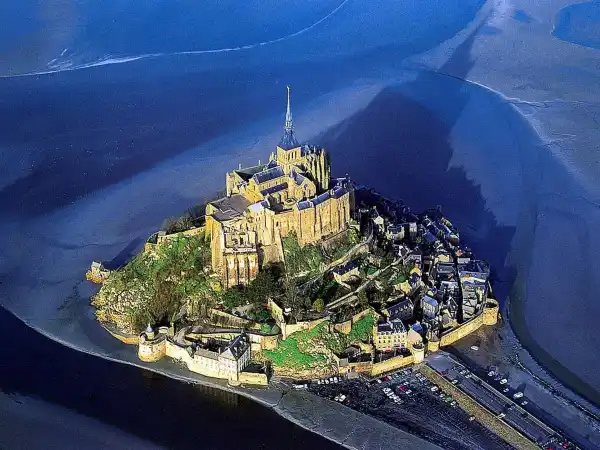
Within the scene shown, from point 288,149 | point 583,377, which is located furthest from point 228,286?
point 583,377

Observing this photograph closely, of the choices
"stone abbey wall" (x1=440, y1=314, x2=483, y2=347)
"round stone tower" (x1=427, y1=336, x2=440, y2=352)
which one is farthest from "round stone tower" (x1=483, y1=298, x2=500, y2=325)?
"round stone tower" (x1=427, y1=336, x2=440, y2=352)

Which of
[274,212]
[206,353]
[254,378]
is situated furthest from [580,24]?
[206,353]

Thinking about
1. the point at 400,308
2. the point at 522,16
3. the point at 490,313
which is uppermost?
the point at 522,16

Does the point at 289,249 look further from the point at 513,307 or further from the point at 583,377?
the point at 583,377

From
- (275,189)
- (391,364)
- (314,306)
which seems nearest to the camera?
(391,364)

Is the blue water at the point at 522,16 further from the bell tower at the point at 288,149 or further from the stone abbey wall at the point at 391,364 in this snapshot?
the stone abbey wall at the point at 391,364

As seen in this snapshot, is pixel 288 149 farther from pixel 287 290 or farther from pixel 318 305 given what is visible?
pixel 318 305

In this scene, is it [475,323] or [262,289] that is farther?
[475,323]
